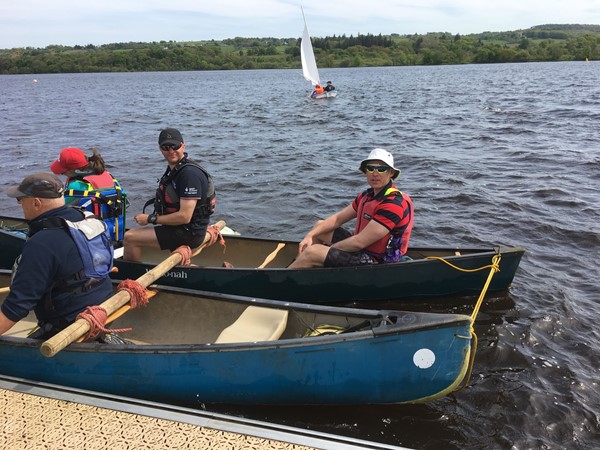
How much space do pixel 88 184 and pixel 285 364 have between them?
331 centimetres

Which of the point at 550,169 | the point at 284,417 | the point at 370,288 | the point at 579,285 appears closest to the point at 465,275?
the point at 370,288

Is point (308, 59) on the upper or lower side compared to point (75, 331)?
upper

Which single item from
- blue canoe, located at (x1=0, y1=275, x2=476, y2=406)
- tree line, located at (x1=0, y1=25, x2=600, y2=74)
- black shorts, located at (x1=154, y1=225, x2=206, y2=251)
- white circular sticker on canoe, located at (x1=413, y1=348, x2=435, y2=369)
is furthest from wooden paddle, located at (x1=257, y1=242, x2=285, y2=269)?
tree line, located at (x1=0, y1=25, x2=600, y2=74)

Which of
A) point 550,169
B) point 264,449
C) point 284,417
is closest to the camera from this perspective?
point 264,449

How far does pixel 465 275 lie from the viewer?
6492 mm

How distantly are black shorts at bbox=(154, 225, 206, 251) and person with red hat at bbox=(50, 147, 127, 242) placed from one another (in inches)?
23.5

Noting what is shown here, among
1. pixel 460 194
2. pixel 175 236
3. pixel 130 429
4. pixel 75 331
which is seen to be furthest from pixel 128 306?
pixel 460 194

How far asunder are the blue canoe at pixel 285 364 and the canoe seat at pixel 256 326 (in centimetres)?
1

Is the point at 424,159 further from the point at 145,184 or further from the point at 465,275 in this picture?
the point at 465,275

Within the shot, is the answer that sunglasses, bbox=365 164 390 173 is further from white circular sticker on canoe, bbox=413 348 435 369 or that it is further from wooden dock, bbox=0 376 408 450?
wooden dock, bbox=0 376 408 450

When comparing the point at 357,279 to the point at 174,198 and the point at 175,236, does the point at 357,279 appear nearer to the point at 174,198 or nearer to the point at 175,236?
the point at 175,236

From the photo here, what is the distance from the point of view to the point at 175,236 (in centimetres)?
648

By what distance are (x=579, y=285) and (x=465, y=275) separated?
214cm

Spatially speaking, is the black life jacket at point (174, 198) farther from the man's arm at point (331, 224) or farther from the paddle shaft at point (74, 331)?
the paddle shaft at point (74, 331)
